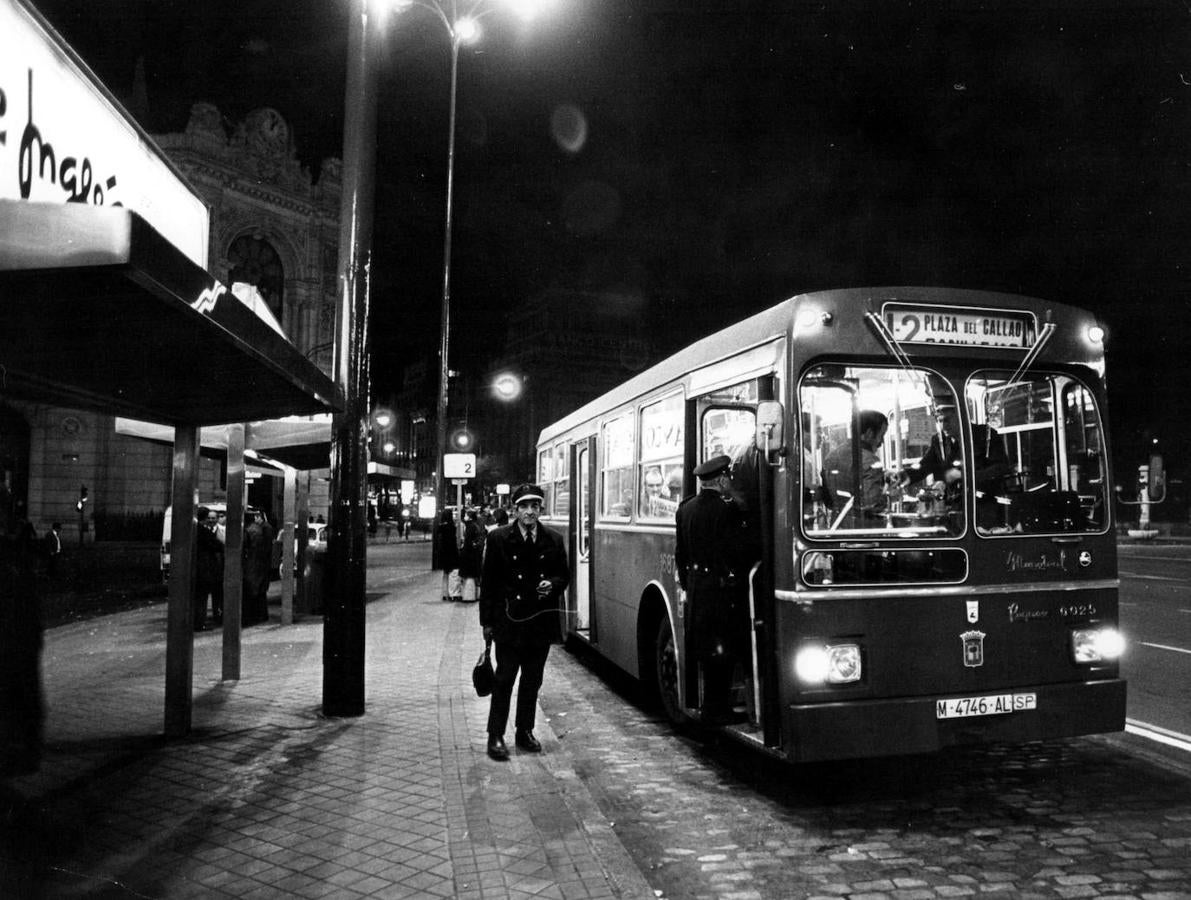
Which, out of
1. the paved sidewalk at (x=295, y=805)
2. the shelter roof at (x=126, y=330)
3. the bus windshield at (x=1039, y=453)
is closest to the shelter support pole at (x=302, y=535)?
the paved sidewalk at (x=295, y=805)

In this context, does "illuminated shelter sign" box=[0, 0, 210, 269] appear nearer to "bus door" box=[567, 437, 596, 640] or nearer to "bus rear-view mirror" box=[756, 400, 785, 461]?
"bus rear-view mirror" box=[756, 400, 785, 461]

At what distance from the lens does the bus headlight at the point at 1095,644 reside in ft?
18.6

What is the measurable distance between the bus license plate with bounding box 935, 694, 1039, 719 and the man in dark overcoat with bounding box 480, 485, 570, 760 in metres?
2.72

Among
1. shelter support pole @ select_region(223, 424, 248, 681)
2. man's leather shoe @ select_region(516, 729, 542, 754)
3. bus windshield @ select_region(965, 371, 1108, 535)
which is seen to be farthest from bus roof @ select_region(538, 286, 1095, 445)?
shelter support pole @ select_region(223, 424, 248, 681)

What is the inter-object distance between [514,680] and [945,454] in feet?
11.2

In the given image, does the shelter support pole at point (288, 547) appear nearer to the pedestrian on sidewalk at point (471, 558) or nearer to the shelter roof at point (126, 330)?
the pedestrian on sidewalk at point (471, 558)

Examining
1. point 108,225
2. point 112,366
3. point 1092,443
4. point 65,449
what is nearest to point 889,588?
point 1092,443

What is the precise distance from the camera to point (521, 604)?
6699 millimetres

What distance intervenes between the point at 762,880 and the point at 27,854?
11.9ft

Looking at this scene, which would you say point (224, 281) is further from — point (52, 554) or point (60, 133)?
point (60, 133)

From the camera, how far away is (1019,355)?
582cm

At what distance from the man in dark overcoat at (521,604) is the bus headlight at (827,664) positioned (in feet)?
6.88

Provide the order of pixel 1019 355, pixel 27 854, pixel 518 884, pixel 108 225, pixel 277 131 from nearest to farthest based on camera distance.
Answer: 1. pixel 108 225
2. pixel 518 884
3. pixel 27 854
4. pixel 1019 355
5. pixel 277 131

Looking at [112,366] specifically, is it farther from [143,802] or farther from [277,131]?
[277,131]
